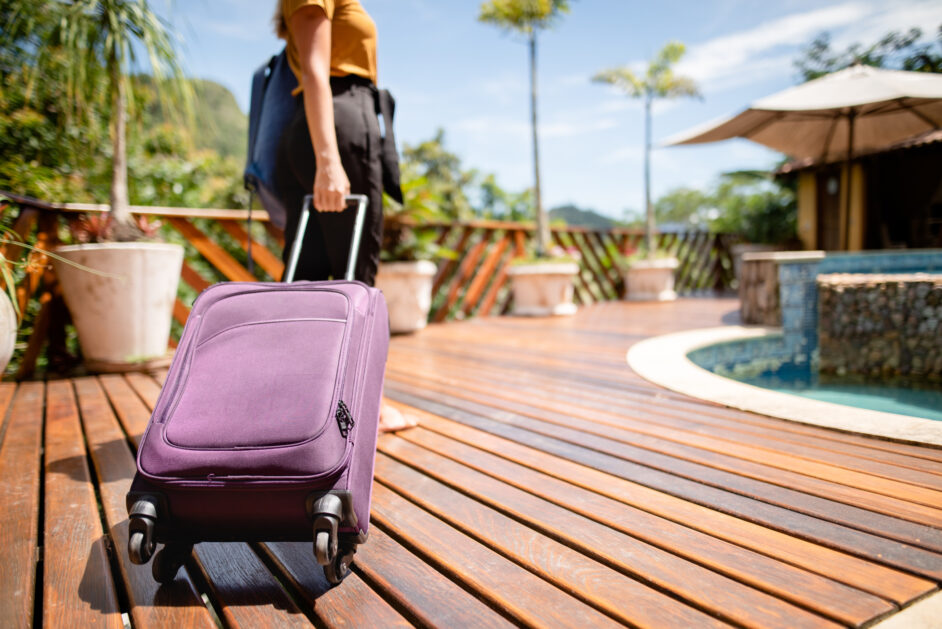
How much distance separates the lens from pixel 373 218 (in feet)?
4.44

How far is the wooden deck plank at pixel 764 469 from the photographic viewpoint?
3.10 feet

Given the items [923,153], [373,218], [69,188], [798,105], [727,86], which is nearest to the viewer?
[373,218]

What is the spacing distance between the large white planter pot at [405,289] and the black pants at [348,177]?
237 centimetres

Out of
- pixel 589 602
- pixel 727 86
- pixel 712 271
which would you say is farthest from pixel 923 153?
pixel 727 86

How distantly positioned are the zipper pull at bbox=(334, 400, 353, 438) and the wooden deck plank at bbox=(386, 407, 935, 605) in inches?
19.6

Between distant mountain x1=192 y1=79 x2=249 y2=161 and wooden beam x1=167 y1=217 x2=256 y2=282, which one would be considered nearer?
wooden beam x1=167 y1=217 x2=256 y2=282

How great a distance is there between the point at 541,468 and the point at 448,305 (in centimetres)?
359

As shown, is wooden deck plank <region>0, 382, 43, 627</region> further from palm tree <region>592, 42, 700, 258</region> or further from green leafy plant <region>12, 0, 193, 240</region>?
palm tree <region>592, 42, 700, 258</region>

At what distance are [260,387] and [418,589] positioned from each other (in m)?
0.38

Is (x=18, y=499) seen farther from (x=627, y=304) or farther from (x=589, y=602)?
(x=627, y=304)

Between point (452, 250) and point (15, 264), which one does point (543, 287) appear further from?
point (15, 264)

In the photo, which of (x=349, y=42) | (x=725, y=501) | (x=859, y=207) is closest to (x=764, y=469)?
(x=725, y=501)

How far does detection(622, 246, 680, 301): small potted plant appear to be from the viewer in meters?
6.13

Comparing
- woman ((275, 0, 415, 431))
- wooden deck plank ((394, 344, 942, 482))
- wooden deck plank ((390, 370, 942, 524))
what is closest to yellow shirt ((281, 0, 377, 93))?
woman ((275, 0, 415, 431))
